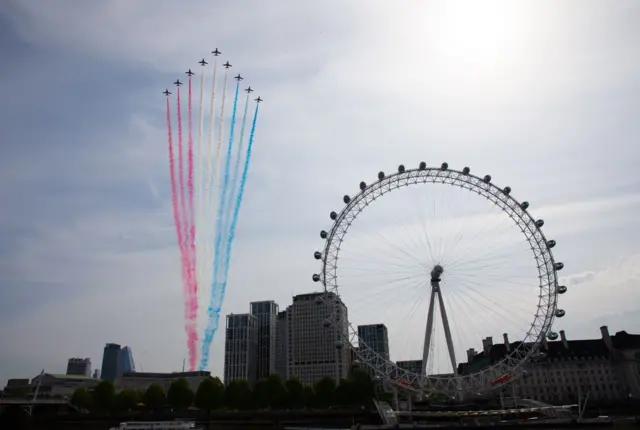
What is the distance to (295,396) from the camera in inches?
4237

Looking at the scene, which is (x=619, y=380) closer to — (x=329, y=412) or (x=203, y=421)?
(x=329, y=412)

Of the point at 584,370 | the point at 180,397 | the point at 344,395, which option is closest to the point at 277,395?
the point at 344,395

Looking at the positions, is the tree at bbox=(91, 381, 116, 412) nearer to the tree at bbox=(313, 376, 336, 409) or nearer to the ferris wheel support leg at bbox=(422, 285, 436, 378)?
the tree at bbox=(313, 376, 336, 409)

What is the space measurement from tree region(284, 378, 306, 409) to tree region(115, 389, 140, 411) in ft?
132

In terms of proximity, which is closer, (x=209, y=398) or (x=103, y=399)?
(x=209, y=398)

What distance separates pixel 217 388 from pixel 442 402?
52.5 m

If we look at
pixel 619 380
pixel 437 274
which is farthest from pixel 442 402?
pixel 619 380

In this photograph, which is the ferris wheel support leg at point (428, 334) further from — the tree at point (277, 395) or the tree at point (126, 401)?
the tree at point (126, 401)

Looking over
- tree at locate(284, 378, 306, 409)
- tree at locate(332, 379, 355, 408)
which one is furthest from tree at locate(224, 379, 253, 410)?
tree at locate(332, 379, 355, 408)

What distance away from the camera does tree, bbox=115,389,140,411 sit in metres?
116

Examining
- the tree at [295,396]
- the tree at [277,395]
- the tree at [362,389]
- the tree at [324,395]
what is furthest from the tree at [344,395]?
the tree at [277,395]

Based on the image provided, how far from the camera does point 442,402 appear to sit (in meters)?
87.8

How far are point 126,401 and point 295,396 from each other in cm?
4398

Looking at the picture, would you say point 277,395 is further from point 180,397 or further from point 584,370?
point 584,370
